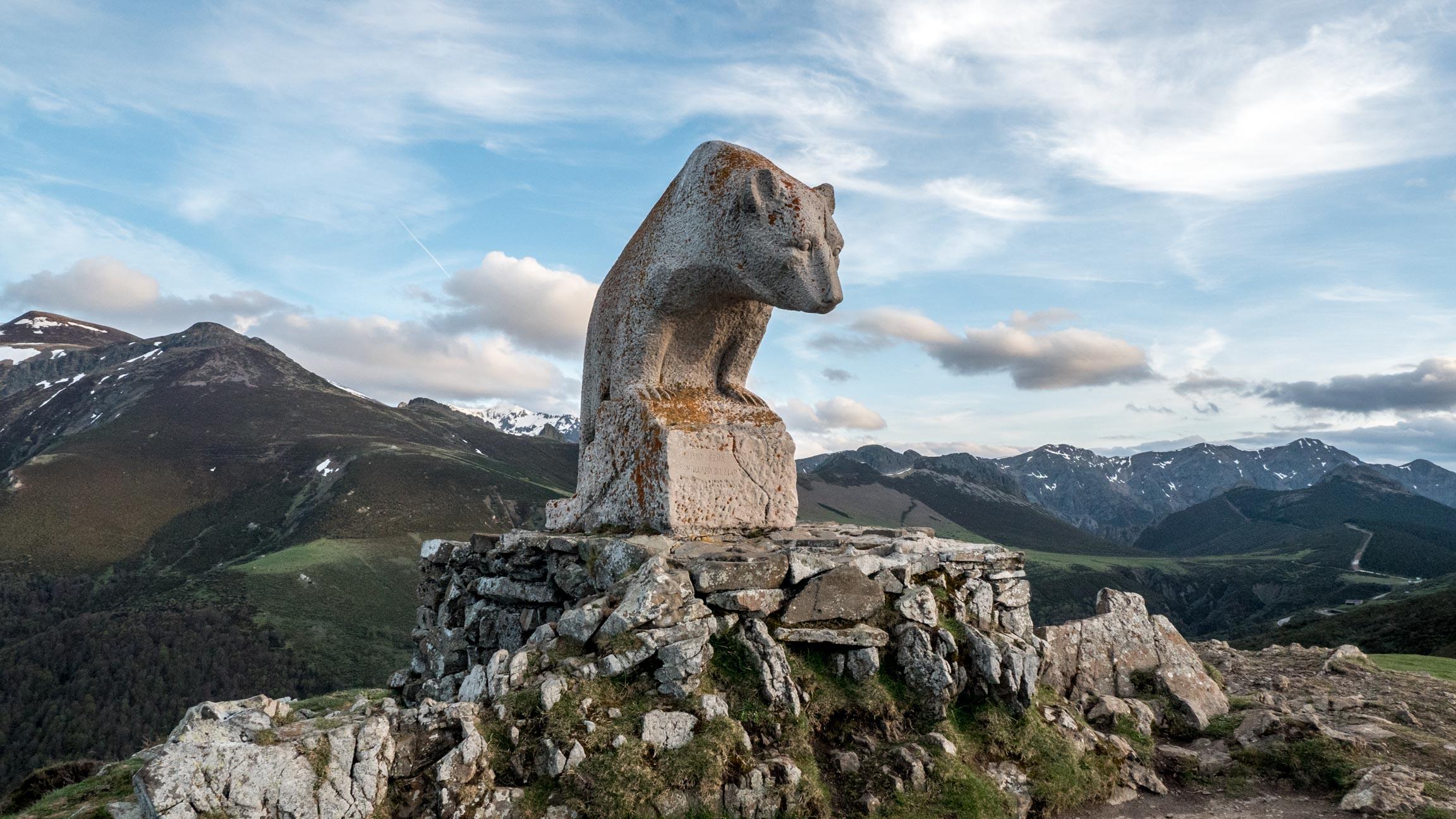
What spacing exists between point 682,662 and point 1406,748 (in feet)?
26.6

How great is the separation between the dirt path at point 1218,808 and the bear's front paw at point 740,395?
6.87m

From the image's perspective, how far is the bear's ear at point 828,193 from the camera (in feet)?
36.9

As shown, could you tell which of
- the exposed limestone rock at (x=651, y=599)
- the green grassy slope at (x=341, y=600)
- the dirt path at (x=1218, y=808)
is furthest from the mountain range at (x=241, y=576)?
the exposed limestone rock at (x=651, y=599)

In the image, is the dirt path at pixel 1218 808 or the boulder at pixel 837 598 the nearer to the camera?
the dirt path at pixel 1218 808

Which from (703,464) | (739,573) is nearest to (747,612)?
(739,573)

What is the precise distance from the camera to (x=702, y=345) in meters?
11.8

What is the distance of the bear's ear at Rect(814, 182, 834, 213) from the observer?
1123cm

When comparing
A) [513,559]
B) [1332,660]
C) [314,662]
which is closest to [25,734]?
[314,662]

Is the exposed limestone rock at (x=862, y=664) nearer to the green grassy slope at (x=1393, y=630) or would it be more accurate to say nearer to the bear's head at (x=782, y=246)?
the bear's head at (x=782, y=246)

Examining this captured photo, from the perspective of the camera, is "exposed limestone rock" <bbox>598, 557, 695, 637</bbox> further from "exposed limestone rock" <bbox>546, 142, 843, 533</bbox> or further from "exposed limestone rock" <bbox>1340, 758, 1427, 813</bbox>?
"exposed limestone rock" <bbox>1340, 758, 1427, 813</bbox>

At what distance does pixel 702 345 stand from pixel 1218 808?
326 inches

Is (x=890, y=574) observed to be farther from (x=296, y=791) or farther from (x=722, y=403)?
(x=296, y=791)

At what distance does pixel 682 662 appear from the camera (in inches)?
272

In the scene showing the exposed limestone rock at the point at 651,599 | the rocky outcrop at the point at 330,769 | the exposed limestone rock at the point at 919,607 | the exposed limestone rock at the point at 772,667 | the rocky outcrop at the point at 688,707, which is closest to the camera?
the rocky outcrop at the point at 330,769
